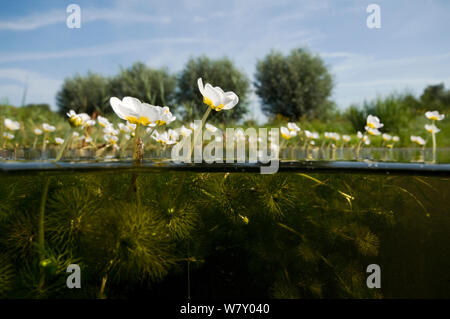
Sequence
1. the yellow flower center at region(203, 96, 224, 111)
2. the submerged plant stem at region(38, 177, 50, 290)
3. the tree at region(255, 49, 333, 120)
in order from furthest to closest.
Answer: the tree at region(255, 49, 333, 120)
the yellow flower center at region(203, 96, 224, 111)
the submerged plant stem at region(38, 177, 50, 290)

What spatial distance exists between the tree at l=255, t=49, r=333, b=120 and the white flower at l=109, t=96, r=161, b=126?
13080 mm

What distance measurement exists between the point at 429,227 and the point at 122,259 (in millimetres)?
1492

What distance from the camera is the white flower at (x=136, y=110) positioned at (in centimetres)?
107

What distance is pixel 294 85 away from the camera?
45.9 feet

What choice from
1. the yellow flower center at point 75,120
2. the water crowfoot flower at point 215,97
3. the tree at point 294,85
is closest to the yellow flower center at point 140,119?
the water crowfoot flower at point 215,97

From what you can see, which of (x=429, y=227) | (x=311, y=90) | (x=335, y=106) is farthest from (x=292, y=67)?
(x=429, y=227)

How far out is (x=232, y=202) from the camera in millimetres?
1428

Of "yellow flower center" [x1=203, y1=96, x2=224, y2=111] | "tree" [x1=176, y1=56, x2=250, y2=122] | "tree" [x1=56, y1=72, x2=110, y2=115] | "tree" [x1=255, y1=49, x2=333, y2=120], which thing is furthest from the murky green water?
"tree" [x1=56, y1=72, x2=110, y2=115]

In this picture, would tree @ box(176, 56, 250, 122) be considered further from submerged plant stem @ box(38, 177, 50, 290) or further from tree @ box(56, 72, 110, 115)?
submerged plant stem @ box(38, 177, 50, 290)

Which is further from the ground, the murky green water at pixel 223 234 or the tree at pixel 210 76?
the tree at pixel 210 76

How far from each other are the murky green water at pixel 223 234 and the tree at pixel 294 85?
40.7 feet

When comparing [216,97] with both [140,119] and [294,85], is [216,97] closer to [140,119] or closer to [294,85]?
[140,119]

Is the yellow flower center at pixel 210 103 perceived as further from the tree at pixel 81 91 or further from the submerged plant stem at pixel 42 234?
the tree at pixel 81 91

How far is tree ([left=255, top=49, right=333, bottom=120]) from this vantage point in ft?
45.3
